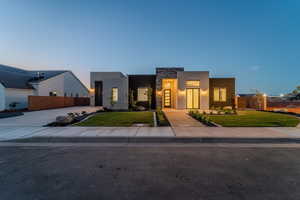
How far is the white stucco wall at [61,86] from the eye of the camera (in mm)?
18039

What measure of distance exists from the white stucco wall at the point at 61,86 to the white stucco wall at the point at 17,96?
1457mm

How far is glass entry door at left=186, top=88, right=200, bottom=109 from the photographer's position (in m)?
14.1

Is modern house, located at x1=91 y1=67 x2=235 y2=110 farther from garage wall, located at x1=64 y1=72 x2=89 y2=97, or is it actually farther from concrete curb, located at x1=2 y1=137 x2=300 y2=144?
garage wall, located at x1=64 y1=72 x2=89 y2=97

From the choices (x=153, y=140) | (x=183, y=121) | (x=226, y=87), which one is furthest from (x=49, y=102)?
(x=226, y=87)

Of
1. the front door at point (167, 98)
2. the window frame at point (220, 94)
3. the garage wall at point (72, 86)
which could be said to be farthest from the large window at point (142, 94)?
the garage wall at point (72, 86)

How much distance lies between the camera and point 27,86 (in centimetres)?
1666

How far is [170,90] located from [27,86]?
18789 millimetres

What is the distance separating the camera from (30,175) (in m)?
2.42

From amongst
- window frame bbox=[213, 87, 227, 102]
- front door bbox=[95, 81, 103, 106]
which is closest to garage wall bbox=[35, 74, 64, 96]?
front door bbox=[95, 81, 103, 106]

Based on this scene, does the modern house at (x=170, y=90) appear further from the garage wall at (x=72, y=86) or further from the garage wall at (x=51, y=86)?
A: the garage wall at (x=72, y=86)

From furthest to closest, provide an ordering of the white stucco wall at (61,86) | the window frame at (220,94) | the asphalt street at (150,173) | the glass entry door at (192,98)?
the white stucco wall at (61,86)
the window frame at (220,94)
the glass entry door at (192,98)
the asphalt street at (150,173)

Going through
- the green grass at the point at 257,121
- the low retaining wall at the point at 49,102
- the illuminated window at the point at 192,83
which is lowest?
the green grass at the point at 257,121

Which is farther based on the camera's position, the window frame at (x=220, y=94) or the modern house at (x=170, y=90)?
the window frame at (x=220, y=94)

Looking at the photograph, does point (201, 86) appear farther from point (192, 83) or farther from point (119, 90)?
point (119, 90)
